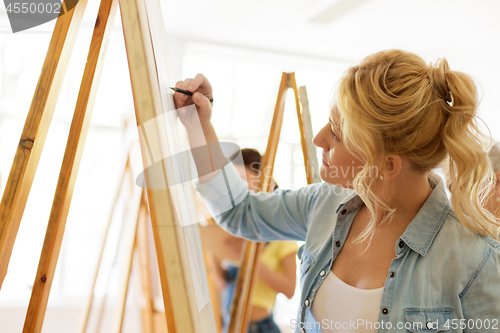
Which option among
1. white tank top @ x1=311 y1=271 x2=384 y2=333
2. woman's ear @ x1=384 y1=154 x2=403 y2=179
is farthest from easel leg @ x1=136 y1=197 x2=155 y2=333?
woman's ear @ x1=384 y1=154 x2=403 y2=179

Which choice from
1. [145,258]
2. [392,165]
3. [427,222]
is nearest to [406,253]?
[427,222]

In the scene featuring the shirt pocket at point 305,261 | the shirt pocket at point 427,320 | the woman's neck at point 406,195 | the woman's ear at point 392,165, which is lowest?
the shirt pocket at point 427,320

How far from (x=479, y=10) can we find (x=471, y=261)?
353 centimetres

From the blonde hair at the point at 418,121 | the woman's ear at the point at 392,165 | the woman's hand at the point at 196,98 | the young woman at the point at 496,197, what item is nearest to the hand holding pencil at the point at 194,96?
the woman's hand at the point at 196,98

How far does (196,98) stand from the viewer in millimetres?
796

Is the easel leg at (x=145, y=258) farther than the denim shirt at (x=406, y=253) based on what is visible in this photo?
Yes

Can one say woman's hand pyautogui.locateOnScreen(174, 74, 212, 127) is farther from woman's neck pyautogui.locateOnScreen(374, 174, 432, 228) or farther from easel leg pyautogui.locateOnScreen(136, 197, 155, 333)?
easel leg pyautogui.locateOnScreen(136, 197, 155, 333)

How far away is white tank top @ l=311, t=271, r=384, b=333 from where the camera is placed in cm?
75

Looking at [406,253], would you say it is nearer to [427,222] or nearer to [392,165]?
[427,222]

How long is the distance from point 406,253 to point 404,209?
0.11m

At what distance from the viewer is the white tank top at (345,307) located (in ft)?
2.47

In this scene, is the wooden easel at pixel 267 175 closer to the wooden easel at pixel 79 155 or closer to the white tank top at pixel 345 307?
the white tank top at pixel 345 307

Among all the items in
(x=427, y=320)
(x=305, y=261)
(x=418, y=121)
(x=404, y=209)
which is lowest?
(x=427, y=320)

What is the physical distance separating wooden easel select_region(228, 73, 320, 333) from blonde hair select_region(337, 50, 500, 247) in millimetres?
636
